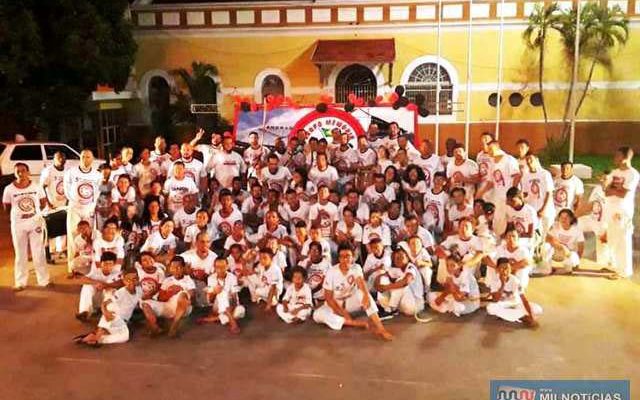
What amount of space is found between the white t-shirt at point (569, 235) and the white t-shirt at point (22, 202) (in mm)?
7525

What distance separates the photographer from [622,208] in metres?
9.64

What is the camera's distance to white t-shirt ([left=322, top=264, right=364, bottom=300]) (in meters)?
8.06

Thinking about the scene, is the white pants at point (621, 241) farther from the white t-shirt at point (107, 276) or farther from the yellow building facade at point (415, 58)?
the yellow building facade at point (415, 58)

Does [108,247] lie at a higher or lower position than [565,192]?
lower

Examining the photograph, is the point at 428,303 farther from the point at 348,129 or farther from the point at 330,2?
the point at 330,2

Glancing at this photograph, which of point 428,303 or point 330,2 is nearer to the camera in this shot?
point 428,303

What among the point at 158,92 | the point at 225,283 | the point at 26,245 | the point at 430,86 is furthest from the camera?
the point at 158,92

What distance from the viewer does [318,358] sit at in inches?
281

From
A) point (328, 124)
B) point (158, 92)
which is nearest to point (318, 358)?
point (328, 124)

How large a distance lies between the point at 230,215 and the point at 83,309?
2313mm

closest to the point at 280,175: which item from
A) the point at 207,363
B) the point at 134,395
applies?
the point at 207,363

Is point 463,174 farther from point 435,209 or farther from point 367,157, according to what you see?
point 367,157

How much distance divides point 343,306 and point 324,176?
277 centimetres

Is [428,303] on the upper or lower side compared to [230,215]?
lower
